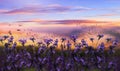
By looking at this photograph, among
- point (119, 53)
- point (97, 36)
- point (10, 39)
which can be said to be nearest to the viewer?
point (97, 36)

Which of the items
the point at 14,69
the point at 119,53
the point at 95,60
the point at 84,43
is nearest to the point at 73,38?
the point at 84,43

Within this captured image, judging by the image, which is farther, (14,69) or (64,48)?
(64,48)

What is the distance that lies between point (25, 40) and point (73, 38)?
1742 millimetres

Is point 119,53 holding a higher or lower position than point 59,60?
lower

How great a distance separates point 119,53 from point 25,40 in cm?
1161

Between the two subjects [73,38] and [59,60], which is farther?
[73,38]

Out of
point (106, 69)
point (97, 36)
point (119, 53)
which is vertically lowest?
point (119, 53)

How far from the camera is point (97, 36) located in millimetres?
11352

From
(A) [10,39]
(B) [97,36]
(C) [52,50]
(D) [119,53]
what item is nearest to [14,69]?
(C) [52,50]

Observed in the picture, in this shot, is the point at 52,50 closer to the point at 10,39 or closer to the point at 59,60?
the point at 59,60

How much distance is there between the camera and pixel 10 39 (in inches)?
480

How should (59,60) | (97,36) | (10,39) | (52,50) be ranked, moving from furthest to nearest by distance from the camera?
(10,39)
(97,36)
(52,50)
(59,60)

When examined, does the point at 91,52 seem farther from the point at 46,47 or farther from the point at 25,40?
the point at 25,40

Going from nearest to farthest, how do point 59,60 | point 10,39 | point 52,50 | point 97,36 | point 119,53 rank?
1. point 59,60
2. point 52,50
3. point 97,36
4. point 10,39
5. point 119,53
